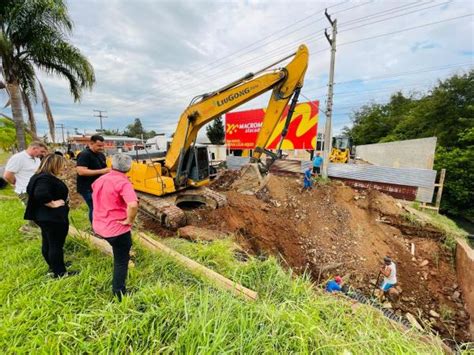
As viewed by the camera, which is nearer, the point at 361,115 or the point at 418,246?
A: the point at 418,246

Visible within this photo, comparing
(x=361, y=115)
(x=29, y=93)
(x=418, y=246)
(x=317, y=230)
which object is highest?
(x=361, y=115)

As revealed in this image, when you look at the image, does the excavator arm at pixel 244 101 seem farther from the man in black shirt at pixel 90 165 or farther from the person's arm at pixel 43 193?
the person's arm at pixel 43 193

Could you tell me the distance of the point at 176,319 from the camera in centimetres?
157

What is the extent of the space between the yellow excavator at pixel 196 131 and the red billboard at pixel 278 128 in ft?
18.3

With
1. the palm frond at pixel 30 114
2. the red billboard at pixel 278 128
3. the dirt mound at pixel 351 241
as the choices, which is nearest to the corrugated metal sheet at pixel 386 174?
the dirt mound at pixel 351 241

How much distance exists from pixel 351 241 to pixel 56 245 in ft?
19.1

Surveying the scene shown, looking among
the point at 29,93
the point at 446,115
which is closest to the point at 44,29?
the point at 29,93

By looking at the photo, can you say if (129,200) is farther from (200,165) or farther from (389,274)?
(389,274)

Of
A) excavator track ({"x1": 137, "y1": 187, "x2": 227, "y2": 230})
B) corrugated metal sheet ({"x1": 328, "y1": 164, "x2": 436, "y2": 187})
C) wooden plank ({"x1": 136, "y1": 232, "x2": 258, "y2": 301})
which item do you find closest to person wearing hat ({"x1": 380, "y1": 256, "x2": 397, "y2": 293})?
wooden plank ({"x1": 136, "y1": 232, "x2": 258, "y2": 301})

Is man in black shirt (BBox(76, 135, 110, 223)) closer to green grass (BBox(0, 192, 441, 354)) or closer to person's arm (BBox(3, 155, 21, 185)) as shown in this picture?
person's arm (BBox(3, 155, 21, 185))

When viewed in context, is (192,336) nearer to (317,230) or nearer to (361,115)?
(317,230)

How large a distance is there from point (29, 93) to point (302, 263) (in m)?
10.2

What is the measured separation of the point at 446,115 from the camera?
18.1 m

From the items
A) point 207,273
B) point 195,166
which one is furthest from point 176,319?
point 195,166
